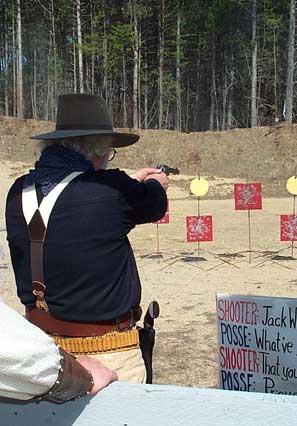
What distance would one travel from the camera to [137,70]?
41344 mm

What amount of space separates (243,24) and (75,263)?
46.9 meters

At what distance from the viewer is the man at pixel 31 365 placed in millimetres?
1157

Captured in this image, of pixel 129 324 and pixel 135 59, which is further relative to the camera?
pixel 135 59

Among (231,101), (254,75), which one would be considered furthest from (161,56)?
(254,75)

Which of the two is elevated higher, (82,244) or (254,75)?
(254,75)

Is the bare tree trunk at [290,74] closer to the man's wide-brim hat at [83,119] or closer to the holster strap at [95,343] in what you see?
the man's wide-brim hat at [83,119]

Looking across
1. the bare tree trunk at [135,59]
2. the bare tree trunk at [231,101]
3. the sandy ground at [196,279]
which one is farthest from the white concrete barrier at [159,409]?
the bare tree trunk at [231,101]

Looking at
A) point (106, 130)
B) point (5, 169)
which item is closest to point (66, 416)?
point (106, 130)

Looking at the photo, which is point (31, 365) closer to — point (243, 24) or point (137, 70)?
point (137, 70)

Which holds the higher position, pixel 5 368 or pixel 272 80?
pixel 272 80

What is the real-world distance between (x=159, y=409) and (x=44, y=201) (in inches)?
31.1

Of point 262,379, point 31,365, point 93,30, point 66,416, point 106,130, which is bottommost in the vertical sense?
point 262,379

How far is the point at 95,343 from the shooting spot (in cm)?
193

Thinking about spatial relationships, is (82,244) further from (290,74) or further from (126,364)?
(290,74)
